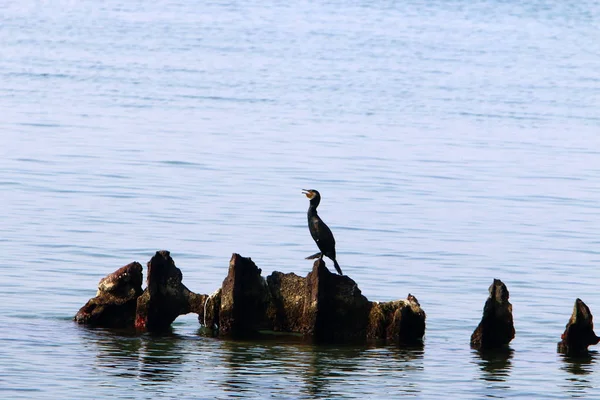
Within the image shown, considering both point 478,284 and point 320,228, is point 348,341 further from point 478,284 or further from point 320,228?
point 478,284

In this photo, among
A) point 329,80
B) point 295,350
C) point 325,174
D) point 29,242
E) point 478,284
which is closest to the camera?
point 295,350

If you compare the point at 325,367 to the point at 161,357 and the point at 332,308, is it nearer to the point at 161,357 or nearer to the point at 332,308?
the point at 332,308

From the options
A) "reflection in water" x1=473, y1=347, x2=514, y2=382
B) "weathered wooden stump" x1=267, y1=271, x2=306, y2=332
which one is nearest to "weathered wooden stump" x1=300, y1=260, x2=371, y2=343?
"weathered wooden stump" x1=267, y1=271, x2=306, y2=332

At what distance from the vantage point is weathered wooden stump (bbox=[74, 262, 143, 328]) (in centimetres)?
2250

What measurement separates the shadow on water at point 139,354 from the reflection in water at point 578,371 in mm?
5503

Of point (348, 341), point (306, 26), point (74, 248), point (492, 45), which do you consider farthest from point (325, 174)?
point (306, 26)

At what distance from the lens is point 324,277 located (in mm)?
21953

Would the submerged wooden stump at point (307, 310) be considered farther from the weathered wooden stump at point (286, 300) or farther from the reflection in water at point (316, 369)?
the reflection in water at point (316, 369)

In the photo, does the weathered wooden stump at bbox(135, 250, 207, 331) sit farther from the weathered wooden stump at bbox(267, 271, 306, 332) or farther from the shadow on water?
the weathered wooden stump at bbox(267, 271, 306, 332)

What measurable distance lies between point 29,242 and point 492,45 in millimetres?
59511

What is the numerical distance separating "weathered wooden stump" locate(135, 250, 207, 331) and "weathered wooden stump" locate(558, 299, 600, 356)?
561 cm

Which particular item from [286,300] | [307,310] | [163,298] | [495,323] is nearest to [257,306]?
[286,300]

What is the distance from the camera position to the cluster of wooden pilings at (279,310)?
22.2m

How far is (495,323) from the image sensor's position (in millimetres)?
22359
